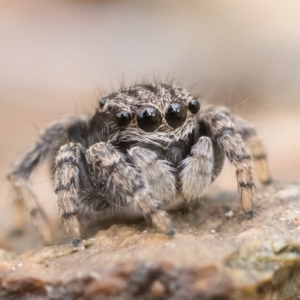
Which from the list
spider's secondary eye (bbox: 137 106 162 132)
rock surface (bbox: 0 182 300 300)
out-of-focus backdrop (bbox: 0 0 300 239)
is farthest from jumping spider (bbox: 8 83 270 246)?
out-of-focus backdrop (bbox: 0 0 300 239)

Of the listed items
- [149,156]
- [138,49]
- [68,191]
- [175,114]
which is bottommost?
[68,191]

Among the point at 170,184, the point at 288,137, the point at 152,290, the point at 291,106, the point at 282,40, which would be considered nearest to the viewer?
the point at 152,290

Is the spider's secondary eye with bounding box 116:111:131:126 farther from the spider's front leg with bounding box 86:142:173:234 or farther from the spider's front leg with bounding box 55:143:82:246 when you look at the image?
the spider's front leg with bounding box 55:143:82:246

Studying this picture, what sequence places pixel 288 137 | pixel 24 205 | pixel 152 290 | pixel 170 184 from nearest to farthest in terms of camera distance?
1. pixel 152 290
2. pixel 170 184
3. pixel 24 205
4. pixel 288 137

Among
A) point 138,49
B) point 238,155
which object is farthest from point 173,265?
point 138,49

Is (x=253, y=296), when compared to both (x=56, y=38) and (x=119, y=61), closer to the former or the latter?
A: (x=119, y=61)

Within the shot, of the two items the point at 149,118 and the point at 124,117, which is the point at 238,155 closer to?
the point at 149,118

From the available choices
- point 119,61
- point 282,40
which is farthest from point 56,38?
point 282,40
